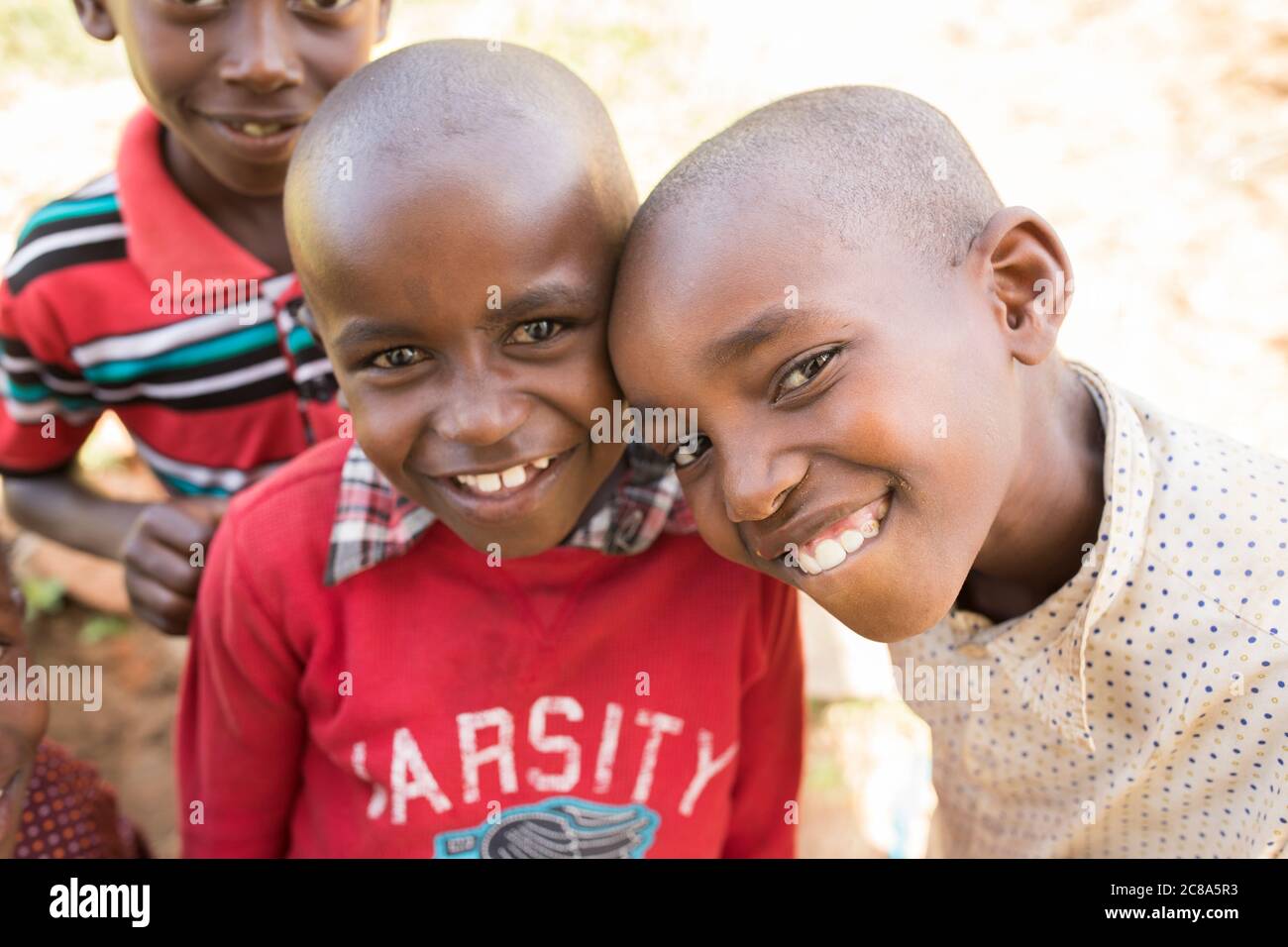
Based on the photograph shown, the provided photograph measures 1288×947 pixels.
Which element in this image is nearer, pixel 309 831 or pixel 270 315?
pixel 309 831

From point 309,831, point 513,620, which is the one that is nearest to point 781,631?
point 513,620

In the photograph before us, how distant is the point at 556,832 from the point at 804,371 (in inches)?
33.3

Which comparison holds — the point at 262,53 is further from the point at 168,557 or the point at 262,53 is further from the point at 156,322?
the point at 168,557

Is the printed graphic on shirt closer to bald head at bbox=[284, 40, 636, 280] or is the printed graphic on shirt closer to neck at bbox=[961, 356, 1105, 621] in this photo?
neck at bbox=[961, 356, 1105, 621]

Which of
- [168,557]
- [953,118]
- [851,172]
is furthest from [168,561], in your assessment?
[953,118]

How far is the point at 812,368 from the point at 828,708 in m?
1.91

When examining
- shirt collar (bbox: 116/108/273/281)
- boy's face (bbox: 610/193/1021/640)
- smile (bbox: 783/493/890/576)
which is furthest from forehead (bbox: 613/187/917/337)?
shirt collar (bbox: 116/108/273/281)

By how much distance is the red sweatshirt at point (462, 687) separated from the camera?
1706mm

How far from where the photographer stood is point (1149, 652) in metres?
1.58

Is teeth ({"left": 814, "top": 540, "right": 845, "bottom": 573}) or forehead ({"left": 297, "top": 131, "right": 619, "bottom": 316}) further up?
forehead ({"left": 297, "top": 131, "right": 619, "bottom": 316})

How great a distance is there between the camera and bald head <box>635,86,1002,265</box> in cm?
138

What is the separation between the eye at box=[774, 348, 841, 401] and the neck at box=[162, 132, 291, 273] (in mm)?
1201

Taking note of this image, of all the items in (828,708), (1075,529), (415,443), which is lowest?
(828,708)
